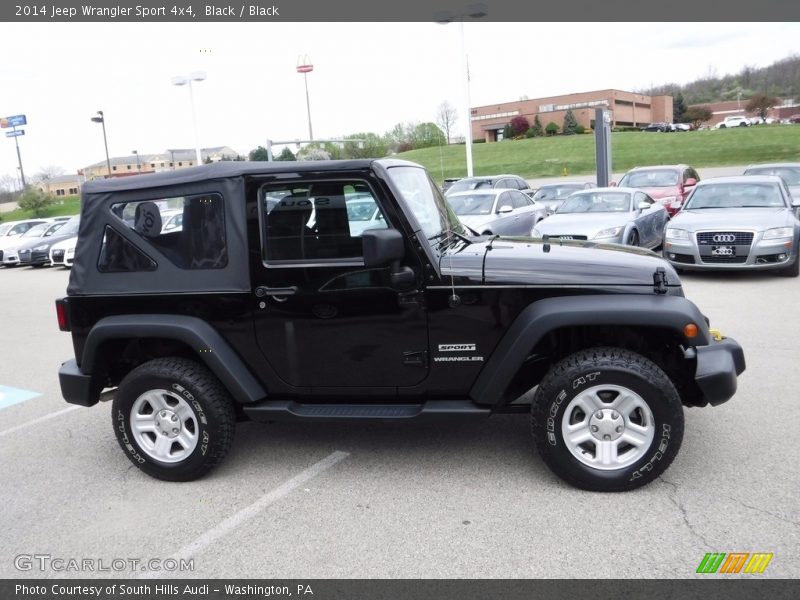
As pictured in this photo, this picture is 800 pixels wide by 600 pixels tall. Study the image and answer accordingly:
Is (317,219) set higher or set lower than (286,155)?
lower

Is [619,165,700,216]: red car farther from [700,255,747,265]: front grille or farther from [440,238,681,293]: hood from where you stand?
[440,238,681,293]: hood

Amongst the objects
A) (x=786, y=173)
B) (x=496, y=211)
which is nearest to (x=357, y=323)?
(x=496, y=211)

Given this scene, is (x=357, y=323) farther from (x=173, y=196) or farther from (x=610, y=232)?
(x=610, y=232)

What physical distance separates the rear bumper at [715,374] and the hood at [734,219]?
6.94m

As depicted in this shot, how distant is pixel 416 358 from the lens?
155 inches

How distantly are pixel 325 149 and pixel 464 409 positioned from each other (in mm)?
1909

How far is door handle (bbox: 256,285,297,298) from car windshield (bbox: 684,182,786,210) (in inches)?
366

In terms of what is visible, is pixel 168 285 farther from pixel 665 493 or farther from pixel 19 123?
pixel 19 123

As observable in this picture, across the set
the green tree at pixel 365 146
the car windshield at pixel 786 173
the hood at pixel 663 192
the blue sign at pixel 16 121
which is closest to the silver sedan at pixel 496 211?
the hood at pixel 663 192

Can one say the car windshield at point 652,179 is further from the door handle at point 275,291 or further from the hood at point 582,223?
the door handle at point 275,291

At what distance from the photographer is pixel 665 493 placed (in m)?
3.71

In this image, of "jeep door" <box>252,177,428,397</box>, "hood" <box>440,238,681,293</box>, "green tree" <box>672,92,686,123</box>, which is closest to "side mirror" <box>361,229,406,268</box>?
"jeep door" <box>252,177,428,397</box>

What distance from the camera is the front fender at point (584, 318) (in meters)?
3.60

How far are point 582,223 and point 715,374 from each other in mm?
7968
